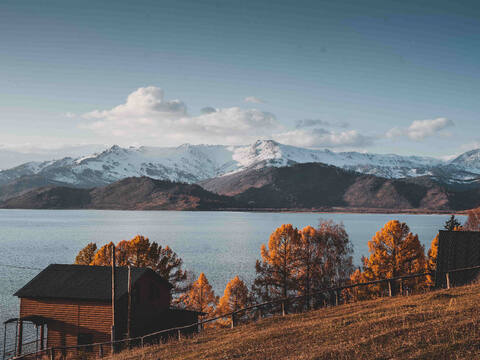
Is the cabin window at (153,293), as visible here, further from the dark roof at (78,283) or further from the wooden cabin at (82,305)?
the dark roof at (78,283)

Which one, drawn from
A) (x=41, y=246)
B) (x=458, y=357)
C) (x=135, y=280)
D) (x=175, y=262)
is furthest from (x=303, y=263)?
(x=41, y=246)

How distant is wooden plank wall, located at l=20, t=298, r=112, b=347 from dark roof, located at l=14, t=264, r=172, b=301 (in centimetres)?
63

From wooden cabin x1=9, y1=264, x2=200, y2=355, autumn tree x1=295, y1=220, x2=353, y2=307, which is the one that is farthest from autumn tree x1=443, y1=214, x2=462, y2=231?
wooden cabin x1=9, y1=264, x2=200, y2=355

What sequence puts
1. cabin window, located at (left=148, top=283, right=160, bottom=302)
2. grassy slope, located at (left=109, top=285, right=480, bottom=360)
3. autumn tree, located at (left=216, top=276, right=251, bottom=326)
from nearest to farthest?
grassy slope, located at (left=109, top=285, right=480, bottom=360)
cabin window, located at (left=148, top=283, right=160, bottom=302)
autumn tree, located at (left=216, top=276, right=251, bottom=326)

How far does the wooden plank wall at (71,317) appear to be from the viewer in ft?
105

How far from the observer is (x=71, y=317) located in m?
A: 32.8

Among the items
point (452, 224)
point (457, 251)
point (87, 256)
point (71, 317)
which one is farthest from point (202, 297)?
point (452, 224)

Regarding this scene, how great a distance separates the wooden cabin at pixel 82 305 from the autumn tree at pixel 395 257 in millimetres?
22572

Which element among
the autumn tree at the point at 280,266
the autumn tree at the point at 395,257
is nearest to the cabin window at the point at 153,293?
the autumn tree at the point at 280,266

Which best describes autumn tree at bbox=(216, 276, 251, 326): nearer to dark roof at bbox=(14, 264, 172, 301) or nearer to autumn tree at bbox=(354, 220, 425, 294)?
dark roof at bbox=(14, 264, 172, 301)

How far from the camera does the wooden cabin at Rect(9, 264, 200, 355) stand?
32.2m

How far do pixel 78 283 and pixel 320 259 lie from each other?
96.7 feet

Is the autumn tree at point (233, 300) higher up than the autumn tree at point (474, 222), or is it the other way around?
the autumn tree at point (474, 222)

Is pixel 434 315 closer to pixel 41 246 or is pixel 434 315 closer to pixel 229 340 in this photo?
pixel 229 340
